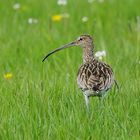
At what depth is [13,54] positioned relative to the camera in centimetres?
934

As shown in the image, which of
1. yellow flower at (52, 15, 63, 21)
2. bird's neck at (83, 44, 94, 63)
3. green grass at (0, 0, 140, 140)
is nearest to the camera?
green grass at (0, 0, 140, 140)

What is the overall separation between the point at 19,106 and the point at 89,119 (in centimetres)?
66

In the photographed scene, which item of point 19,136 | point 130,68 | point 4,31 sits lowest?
point 19,136

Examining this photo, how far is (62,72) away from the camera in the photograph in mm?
8461

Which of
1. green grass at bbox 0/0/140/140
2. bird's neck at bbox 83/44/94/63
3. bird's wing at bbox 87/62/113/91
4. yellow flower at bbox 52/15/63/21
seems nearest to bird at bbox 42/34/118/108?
bird's wing at bbox 87/62/113/91

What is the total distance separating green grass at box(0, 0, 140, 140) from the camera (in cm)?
607

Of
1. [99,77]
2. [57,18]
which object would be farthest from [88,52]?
[57,18]

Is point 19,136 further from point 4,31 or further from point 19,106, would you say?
point 4,31

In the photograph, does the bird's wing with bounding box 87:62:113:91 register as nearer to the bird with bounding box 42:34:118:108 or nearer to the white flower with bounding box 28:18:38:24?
the bird with bounding box 42:34:118:108

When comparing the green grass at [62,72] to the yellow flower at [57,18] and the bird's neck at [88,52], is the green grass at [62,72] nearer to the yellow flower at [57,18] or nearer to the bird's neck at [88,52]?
the yellow flower at [57,18]

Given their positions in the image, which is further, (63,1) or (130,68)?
(63,1)

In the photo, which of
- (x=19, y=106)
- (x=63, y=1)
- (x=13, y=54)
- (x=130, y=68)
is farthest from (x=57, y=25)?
(x=19, y=106)

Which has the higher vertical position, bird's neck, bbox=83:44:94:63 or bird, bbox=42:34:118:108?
bird's neck, bbox=83:44:94:63

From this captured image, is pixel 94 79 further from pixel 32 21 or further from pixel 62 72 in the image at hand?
pixel 32 21
